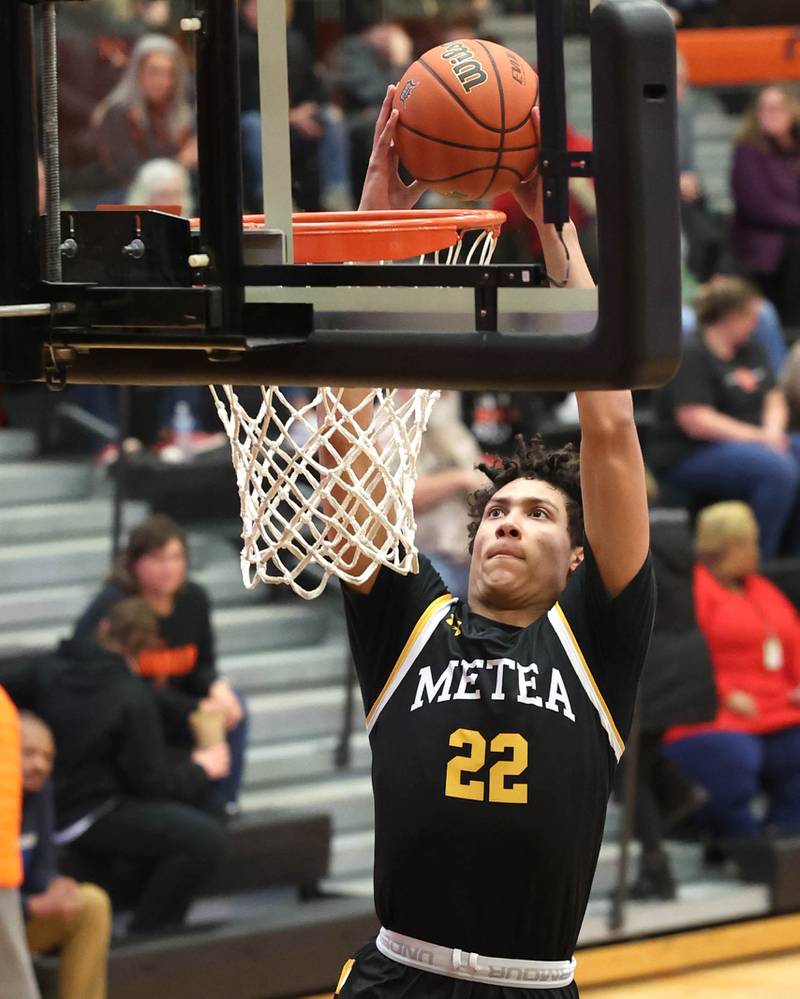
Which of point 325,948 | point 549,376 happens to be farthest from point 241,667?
point 549,376

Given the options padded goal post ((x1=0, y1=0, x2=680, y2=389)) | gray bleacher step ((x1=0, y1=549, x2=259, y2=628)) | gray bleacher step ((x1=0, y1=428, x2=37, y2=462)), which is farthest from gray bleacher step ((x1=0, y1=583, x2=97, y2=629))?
padded goal post ((x1=0, y1=0, x2=680, y2=389))

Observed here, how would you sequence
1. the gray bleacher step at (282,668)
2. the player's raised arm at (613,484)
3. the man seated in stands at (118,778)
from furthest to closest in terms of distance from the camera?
the gray bleacher step at (282,668)
the man seated in stands at (118,778)
the player's raised arm at (613,484)

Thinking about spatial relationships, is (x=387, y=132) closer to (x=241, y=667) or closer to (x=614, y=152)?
(x=614, y=152)

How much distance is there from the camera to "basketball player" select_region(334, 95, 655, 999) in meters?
3.05

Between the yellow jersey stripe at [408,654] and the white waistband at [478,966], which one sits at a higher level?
the yellow jersey stripe at [408,654]

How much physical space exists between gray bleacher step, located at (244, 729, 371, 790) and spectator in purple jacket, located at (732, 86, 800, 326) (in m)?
3.87

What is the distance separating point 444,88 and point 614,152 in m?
0.82

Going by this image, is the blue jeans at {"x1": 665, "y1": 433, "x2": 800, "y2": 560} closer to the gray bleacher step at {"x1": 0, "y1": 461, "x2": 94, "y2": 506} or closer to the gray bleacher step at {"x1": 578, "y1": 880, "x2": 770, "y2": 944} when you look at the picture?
the gray bleacher step at {"x1": 578, "y1": 880, "x2": 770, "y2": 944}

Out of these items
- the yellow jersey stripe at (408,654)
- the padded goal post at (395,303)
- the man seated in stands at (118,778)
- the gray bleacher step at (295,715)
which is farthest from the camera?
the gray bleacher step at (295,715)

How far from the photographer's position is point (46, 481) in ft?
23.4

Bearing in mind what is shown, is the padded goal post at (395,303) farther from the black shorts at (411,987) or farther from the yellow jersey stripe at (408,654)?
the black shorts at (411,987)

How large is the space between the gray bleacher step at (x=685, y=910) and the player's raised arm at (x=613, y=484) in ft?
11.4

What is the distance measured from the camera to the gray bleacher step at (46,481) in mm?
7098

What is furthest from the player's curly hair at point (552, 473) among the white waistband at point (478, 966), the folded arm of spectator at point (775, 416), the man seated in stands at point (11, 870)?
the folded arm of spectator at point (775, 416)
